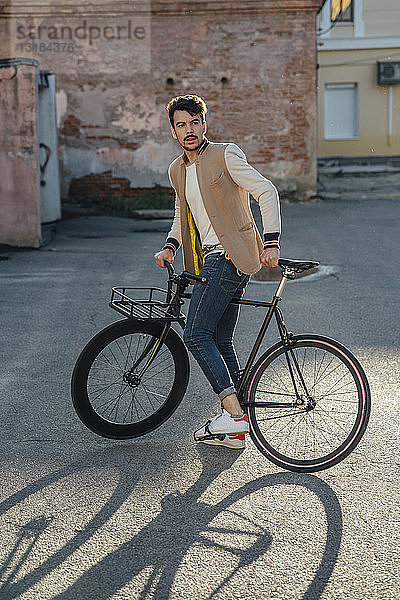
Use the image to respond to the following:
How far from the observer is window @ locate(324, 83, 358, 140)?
3177 centimetres

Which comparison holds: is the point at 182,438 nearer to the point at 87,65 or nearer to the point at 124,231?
the point at 124,231

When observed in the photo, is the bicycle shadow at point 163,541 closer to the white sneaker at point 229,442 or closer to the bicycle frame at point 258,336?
the white sneaker at point 229,442

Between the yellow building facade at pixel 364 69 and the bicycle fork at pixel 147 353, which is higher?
the yellow building facade at pixel 364 69

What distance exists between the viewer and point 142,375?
453 cm

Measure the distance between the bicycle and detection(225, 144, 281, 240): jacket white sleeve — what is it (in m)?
0.21

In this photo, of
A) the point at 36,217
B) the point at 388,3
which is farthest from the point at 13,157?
the point at 388,3

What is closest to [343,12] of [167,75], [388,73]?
[388,73]

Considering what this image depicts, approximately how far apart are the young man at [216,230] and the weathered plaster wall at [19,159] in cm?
868

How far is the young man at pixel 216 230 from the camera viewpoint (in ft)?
13.5

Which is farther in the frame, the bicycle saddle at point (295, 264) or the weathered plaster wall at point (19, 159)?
the weathered plaster wall at point (19, 159)

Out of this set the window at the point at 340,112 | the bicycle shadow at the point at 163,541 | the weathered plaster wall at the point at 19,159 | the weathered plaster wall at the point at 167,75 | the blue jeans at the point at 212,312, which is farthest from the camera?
the window at the point at 340,112

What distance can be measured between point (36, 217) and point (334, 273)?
16.8 feet

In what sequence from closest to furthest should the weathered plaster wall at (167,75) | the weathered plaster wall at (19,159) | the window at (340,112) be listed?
the weathered plaster wall at (19,159)
the weathered plaster wall at (167,75)
the window at (340,112)

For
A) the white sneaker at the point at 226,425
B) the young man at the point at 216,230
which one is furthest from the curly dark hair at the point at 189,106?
the white sneaker at the point at 226,425
